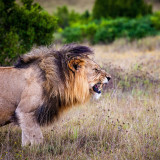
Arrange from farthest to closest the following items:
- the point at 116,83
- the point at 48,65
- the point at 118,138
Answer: the point at 116,83 → the point at 118,138 → the point at 48,65

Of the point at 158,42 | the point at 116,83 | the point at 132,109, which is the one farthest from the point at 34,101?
the point at 158,42

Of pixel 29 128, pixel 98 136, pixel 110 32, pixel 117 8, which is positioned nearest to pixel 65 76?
pixel 29 128

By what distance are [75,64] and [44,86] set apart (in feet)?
1.93

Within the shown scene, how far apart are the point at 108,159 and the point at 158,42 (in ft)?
39.3

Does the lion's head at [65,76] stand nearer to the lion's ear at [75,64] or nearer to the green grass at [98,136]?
the lion's ear at [75,64]

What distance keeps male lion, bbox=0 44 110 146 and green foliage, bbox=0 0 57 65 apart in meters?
2.82

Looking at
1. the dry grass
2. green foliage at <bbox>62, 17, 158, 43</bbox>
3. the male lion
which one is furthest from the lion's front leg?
green foliage at <bbox>62, 17, 158, 43</bbox>

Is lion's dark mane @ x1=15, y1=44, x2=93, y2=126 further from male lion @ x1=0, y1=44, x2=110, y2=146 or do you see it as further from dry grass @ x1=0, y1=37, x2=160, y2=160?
dry grass @ x1=0, y1=37, x2=160, y2=160

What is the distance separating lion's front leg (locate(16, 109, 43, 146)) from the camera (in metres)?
3.62

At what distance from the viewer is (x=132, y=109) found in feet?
17.7

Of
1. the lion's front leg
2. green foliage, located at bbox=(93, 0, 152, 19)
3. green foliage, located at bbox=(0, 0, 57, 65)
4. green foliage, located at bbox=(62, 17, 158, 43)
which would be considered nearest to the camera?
the lion's front leg

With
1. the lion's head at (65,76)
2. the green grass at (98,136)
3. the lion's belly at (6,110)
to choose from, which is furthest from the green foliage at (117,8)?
the lion's belly at (6,110)

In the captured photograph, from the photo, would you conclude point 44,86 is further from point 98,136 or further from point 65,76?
point 98,136

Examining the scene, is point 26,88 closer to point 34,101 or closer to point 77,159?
point 34,101
